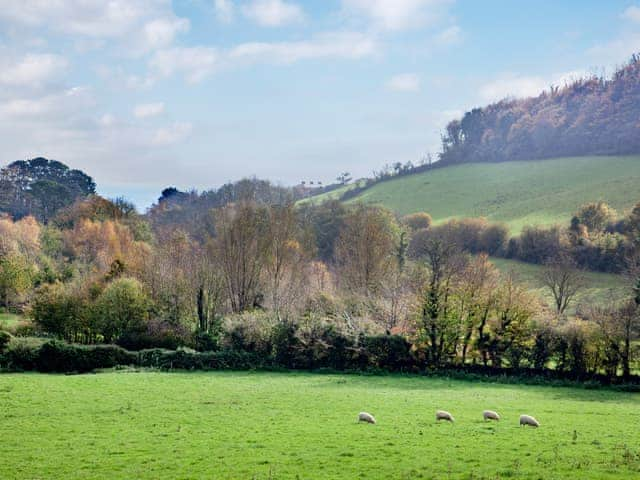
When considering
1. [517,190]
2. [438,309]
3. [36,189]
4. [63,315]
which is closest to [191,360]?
[63,315]

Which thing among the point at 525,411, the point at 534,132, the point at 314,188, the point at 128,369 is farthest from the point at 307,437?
the point at 314,188

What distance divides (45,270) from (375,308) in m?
43.1

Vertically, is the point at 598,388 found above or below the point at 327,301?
below

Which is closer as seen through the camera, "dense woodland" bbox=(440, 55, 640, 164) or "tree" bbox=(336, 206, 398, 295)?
"tree" bbox=(336, 206, 398, 295)

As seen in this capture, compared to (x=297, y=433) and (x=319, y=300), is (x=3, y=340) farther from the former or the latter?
(x=297, y=433)

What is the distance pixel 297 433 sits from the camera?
21.1 meters

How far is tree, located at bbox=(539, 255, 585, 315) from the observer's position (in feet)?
209

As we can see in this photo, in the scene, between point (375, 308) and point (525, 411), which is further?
point (375, 308)

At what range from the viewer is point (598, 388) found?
1458 inches

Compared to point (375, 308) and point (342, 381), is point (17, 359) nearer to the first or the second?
point (342, 381)

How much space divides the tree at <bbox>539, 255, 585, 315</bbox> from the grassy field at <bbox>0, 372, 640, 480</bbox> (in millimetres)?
30800

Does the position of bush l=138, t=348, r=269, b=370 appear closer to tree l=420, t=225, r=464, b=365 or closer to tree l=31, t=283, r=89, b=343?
tree l=31, t=283, r=89, b=343

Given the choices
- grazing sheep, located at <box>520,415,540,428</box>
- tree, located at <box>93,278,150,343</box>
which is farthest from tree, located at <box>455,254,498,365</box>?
tree, located at <box>93,278,150,343</box>

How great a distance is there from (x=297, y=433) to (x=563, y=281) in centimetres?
Result: 5067
